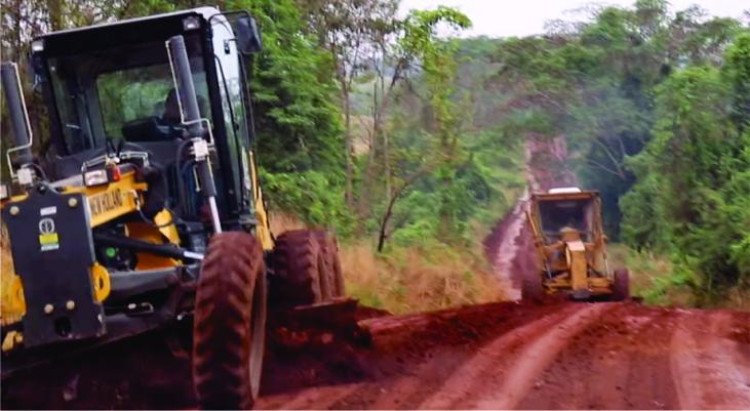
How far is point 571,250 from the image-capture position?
20.1 m

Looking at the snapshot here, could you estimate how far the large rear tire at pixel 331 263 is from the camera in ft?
34.6

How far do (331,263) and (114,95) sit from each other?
3.27 m

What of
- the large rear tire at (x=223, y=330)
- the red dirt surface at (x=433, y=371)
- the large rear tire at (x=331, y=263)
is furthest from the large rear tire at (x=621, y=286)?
the large rear tire at (x=223, y=330)

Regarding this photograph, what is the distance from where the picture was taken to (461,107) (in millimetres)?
27047

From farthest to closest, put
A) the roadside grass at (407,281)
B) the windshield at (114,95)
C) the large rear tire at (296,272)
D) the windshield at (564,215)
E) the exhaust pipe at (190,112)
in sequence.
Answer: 1. the windshield at (564,215)
2. the roadside grass at (407,281)
3. the large rear tire at (296,272)
4. the windshield at (114,95)
5. the exhaust pipe at (190,112)

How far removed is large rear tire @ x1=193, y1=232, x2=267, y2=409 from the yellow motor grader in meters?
13.1

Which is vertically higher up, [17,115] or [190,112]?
[17,115]

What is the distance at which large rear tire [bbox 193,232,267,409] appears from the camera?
20.5ft

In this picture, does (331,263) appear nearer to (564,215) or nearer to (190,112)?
(190,112)

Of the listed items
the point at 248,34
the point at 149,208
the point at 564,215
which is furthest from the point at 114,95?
the point at 564,215

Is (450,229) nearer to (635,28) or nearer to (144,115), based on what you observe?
(635,28)

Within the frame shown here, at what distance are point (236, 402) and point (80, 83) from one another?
128 inches

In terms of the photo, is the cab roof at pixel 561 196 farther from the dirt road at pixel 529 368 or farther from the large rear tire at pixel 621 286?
the dirt road at pixel 529 368

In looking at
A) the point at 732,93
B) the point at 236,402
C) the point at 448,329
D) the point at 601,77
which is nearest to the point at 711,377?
the point at 448,329
